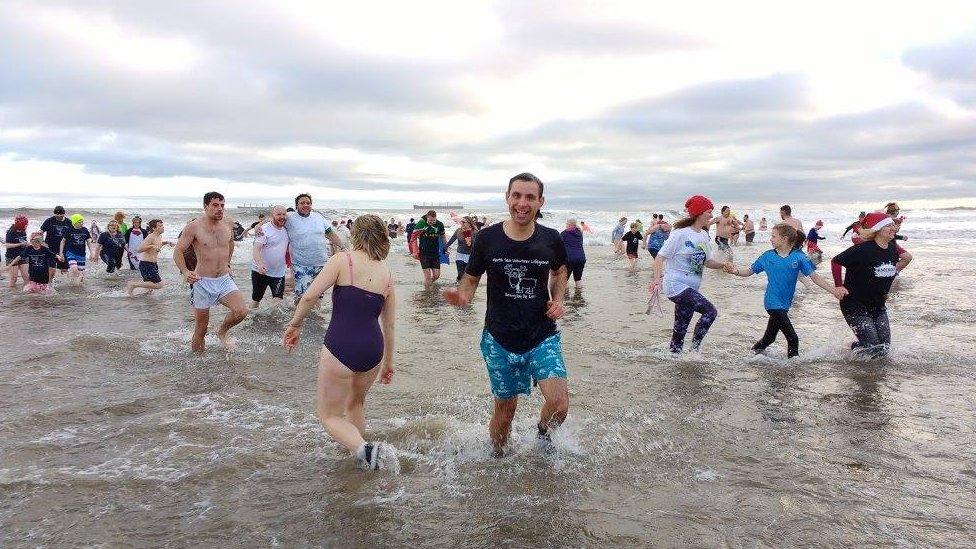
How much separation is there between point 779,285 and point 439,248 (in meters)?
8.81

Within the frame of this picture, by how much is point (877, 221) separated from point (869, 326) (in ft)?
3.82

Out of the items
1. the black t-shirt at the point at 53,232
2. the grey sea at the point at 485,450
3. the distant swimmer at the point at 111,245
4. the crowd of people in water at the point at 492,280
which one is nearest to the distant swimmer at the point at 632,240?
the crowd of people in water at the point at 492,280

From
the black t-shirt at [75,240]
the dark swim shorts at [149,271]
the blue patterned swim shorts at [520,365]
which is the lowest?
the dark swim shorts at [149,271]

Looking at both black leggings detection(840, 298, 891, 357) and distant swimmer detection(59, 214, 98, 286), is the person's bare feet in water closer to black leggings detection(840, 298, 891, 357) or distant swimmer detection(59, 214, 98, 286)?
black leggings detection(840, 298, 891, 357)

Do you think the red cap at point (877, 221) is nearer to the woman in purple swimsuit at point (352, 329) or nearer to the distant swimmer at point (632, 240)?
the woman in purple swimsuit at point (352, 329)

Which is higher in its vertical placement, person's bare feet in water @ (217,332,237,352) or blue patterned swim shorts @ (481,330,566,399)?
blue patterned swim shorts @ (481,330,566,399)

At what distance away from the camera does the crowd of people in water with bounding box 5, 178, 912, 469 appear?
3936 millimetres

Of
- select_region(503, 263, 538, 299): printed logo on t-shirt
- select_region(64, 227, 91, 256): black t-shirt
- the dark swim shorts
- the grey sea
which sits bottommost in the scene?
the grey sea

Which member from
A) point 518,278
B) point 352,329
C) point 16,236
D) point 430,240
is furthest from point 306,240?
point 16,236

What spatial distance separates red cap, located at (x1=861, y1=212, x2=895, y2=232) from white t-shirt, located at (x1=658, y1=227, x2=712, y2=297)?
180 centimetres

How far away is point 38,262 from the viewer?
13.2m

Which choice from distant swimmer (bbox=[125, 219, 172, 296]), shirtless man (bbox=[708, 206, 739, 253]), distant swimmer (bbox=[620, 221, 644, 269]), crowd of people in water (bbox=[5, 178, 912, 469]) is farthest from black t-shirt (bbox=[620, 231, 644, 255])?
distant swimmer (bbox=[125, 219, 172, 296])

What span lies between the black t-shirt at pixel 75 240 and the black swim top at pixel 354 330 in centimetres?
1403

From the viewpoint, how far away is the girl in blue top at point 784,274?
6859 mm
